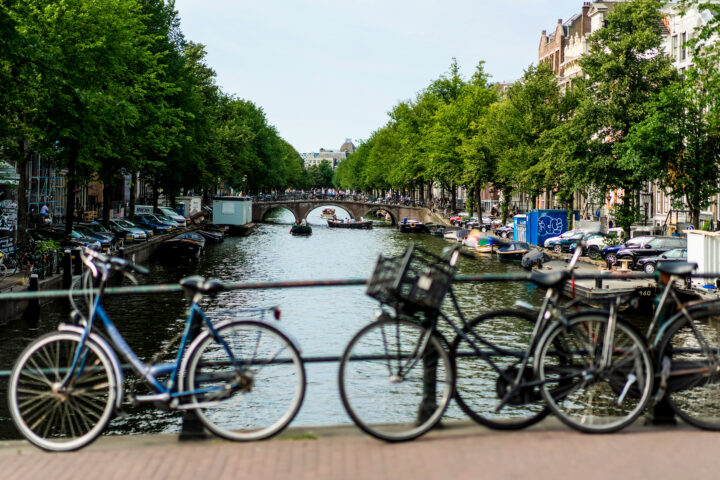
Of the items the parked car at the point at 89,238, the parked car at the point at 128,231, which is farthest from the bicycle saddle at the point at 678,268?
the parked car at the point at 128,231

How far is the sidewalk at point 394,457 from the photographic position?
484 cm

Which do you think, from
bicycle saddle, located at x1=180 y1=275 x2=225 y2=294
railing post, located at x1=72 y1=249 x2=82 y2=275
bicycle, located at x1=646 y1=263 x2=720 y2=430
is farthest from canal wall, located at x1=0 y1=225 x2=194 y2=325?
bicycle, located at x1=646 y1=263 x2=720 y2=430

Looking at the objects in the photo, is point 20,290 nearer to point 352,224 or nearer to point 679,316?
point 679,316

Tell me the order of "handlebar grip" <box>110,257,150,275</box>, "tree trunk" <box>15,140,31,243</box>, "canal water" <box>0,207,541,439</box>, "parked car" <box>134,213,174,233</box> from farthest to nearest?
"parked car" <box>134,213,174,233</box>
"tree trunk" <box>15,140,31,243</box>
"canal water" <box>0,207,541,439</box>
"handlebar grip" <box>110,257,150,275</box>

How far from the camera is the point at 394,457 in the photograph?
5.11 metres

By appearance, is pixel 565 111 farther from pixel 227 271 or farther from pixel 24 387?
pixel 24 387

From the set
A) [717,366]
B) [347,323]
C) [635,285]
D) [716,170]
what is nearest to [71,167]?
[347,323]

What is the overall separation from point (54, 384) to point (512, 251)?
4654cm

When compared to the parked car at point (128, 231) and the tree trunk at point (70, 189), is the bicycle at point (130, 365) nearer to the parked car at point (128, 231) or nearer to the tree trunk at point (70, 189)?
the tree trunk at point (70, 189)

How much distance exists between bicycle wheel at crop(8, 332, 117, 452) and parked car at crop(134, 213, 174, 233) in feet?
170

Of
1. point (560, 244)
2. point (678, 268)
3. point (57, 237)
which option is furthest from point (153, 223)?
point (678, 268)

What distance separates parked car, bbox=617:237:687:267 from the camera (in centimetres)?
3841

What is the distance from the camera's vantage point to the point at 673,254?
34594mm

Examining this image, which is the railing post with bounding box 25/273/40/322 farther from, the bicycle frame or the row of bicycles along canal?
the bicycle frame
